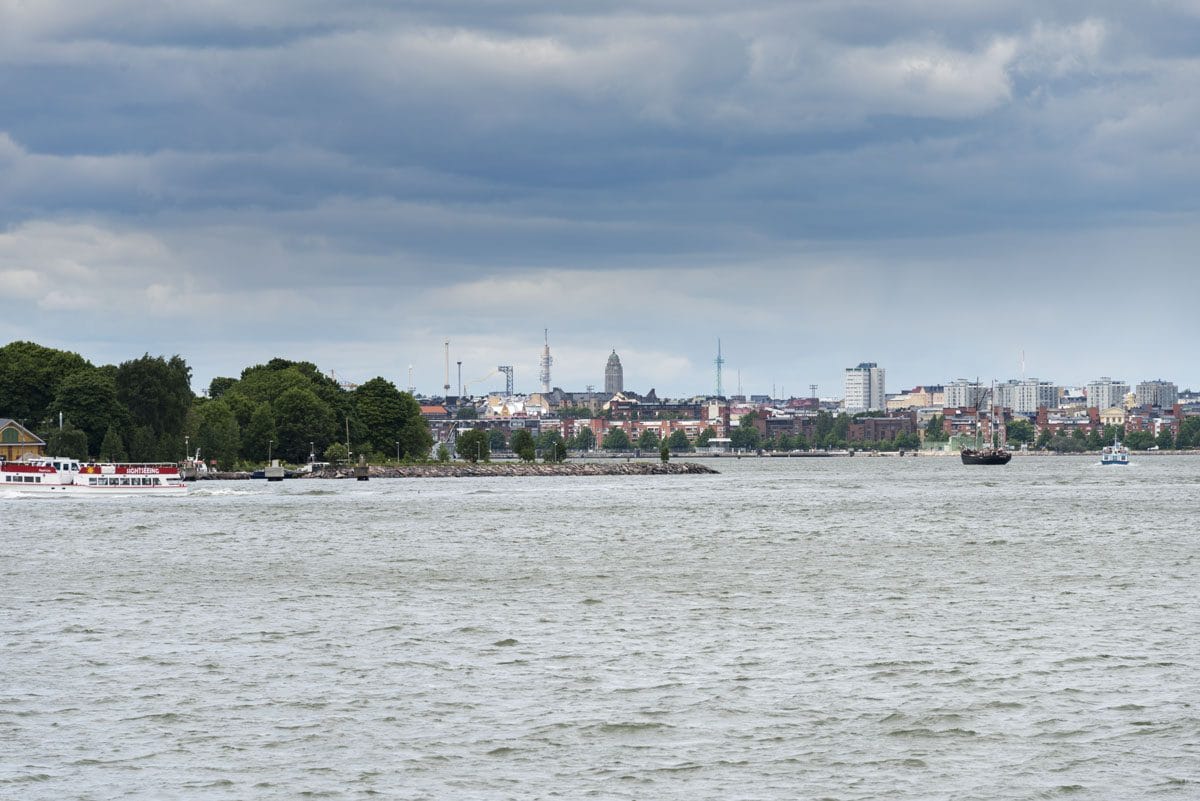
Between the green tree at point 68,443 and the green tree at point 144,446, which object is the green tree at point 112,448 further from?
the green tree at point 144,446

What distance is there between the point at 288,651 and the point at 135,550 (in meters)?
30.4

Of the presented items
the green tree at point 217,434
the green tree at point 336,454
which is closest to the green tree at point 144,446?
the green tree at point 217,434

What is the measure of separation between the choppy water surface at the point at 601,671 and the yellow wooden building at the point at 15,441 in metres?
66.2

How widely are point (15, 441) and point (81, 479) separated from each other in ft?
67.6

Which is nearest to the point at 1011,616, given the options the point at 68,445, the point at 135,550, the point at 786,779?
the point at 786,779

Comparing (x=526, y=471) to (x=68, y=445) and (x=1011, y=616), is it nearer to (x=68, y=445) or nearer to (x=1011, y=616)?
(x=68, y=445)

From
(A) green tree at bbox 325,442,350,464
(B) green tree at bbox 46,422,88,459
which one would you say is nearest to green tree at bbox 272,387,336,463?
(A) green tree at bbox 325,442,350,464

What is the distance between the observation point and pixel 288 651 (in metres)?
30.9

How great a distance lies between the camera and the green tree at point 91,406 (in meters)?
131

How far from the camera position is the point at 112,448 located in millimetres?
126938

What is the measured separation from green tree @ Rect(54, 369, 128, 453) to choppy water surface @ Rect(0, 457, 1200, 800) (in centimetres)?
7153

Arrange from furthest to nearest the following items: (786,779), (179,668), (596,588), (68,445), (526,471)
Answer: (526,471), (68,445), (596,588), (179,668), (786,779)

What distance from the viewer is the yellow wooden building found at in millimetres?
123750

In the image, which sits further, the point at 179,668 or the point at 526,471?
the point at 526,471
